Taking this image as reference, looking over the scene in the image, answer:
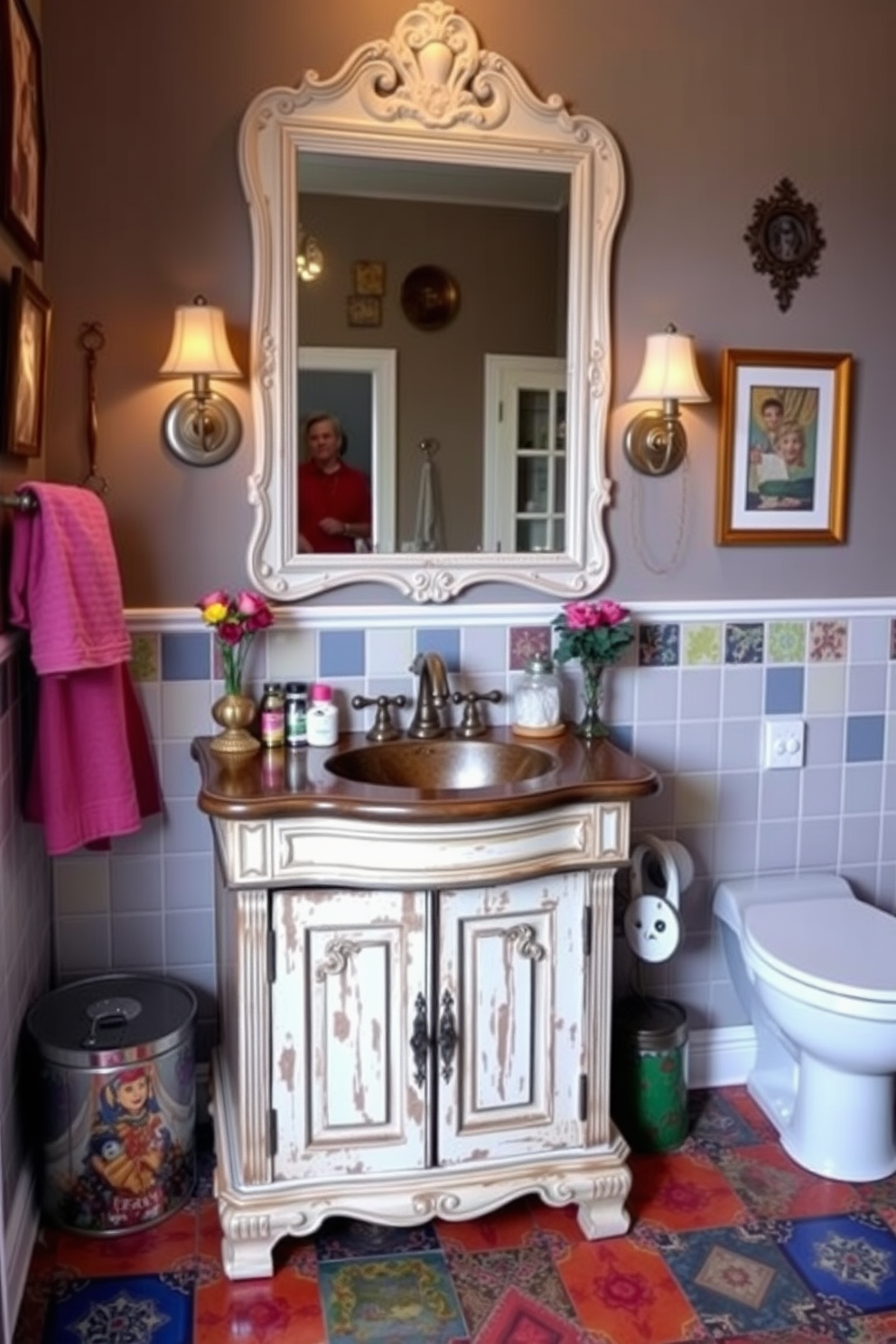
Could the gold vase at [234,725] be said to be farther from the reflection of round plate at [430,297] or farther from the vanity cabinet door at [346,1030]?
the reflection of round plate at [430,297]

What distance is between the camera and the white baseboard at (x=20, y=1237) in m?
1.88

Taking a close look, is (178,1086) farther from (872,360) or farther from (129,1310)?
(872,360)

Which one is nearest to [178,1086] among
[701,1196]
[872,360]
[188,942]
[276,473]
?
[188,942]

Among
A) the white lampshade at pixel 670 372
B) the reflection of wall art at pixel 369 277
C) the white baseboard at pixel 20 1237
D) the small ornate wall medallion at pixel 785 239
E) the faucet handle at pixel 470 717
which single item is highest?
the small ornate wall medallion at pixel 785 239

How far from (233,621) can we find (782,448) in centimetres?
123

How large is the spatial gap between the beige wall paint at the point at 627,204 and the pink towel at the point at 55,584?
294mm

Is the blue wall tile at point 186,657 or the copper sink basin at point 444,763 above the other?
the blue wall tile at point 186,657

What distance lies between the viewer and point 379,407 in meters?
2.34

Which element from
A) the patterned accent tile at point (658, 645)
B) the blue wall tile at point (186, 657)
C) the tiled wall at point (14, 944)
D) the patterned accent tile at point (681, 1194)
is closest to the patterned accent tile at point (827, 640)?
the patterned accent tile at point (658, 645)

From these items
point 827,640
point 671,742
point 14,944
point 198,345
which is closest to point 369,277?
point 198,345

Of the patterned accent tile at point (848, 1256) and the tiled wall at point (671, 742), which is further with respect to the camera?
the tiled wall at point (671, 742)

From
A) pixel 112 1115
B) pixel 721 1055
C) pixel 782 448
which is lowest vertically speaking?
pixel 721 1055

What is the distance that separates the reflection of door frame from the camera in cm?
231

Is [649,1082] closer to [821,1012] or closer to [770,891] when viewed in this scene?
[821,1012]
